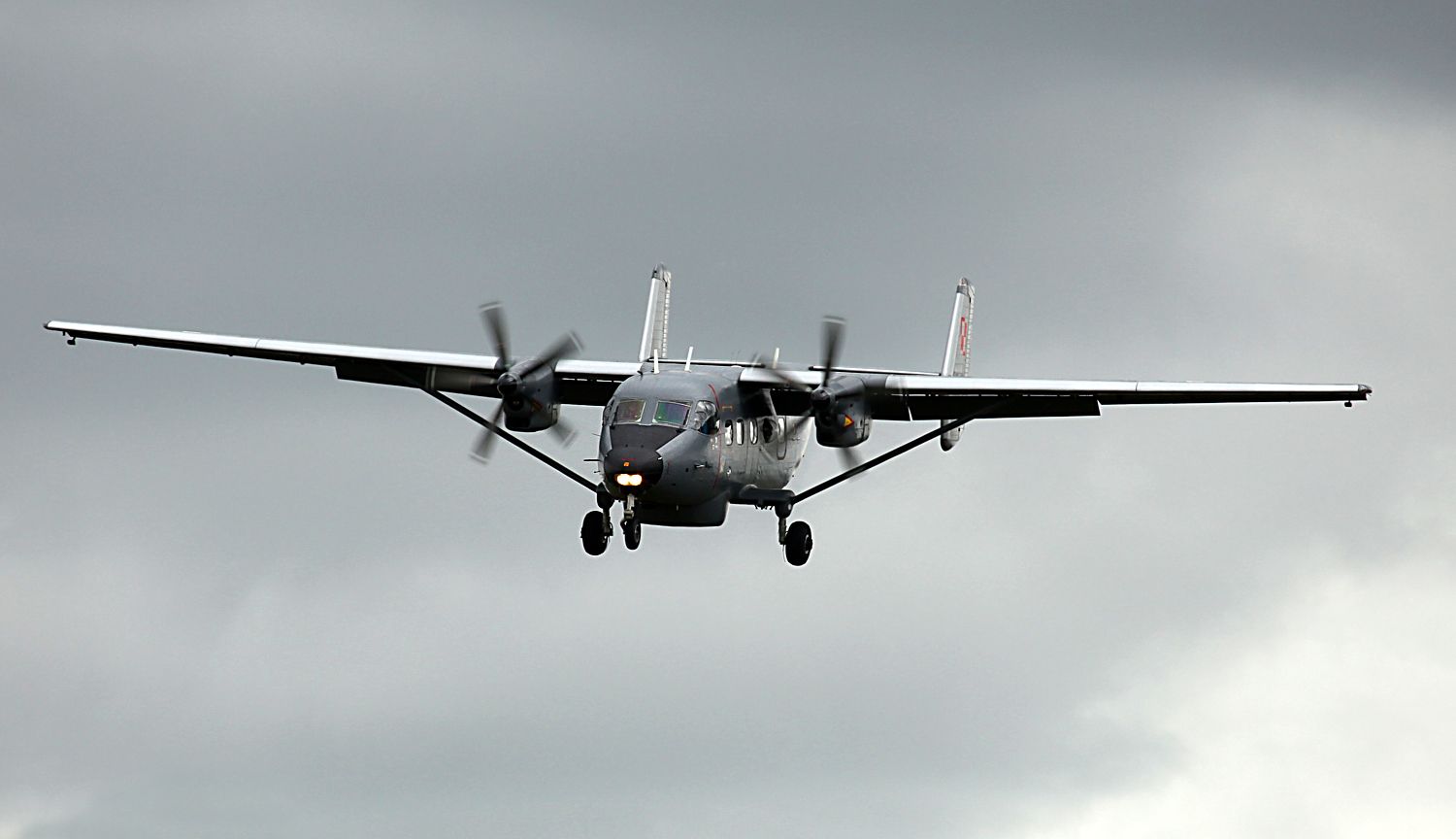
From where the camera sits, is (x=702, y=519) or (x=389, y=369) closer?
(x=702, y=519)

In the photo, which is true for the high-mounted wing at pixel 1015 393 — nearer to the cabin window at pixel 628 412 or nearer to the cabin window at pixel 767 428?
the cabin window at pixel 767 428

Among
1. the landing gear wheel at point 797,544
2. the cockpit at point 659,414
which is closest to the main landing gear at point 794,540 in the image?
the landing gear wheel at point 797,544

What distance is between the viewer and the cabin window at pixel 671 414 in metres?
49.7

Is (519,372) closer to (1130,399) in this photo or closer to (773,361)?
(773,361)

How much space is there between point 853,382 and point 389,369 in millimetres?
10838

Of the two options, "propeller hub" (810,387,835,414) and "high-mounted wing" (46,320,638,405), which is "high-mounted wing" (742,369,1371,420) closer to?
"propeller hub" (810,387,835,414)

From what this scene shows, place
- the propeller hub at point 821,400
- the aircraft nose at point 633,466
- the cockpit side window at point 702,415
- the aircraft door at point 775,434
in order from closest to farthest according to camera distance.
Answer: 1. the aircraft nose at point 633,466
2. the cockpit side window at point 702,415
3. the propeller hub at point 821,400
4. the aircraft door at point 775,434

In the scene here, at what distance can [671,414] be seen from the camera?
4978 centimetres

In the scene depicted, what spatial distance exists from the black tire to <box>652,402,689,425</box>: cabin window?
3976 millimetres

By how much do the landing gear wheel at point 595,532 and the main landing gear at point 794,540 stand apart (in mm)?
4106

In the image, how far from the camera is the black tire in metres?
52.8

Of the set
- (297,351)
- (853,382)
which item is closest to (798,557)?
(853,382)

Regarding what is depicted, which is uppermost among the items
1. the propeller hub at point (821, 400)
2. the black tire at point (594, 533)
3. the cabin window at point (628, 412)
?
the propeller hub at point (821, 400)

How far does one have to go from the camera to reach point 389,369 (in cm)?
5634
